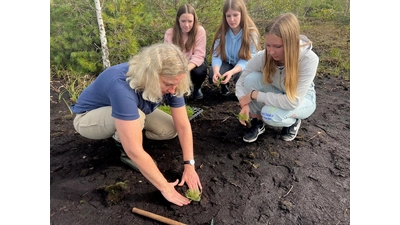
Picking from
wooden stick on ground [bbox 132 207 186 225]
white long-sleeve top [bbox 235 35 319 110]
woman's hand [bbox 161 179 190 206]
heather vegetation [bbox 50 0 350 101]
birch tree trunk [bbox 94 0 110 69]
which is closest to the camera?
wooden stick on ground [bbox 132 207 186 225]

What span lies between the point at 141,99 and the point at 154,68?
342 mm

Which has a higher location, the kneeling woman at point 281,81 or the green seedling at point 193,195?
the kneeling woman at point 281,81

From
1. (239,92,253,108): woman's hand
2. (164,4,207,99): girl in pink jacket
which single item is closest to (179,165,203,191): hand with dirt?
(239,92,253,108): woman's hand

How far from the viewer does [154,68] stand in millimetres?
1670

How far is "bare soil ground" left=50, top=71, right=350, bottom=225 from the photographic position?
6.35 feet

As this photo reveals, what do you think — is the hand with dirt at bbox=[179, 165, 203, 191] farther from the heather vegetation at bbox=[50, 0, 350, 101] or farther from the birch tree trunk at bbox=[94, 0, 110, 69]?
the birch tree trunk at bbox=[94, 0, 110, 69]

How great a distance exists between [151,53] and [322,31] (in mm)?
5167

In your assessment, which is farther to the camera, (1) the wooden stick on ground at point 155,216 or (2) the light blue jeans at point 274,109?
(2) the light blue jeans at point 274,109

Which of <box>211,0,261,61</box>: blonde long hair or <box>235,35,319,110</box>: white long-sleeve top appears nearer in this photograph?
<box>235,35,319,110</box>: white long-sleeve top

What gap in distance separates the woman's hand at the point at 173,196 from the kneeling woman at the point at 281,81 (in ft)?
2.97

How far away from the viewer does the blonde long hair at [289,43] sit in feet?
6.57

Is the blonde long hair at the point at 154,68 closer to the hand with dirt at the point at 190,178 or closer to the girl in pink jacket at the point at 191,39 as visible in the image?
the hand with dirt at the point at 190,178

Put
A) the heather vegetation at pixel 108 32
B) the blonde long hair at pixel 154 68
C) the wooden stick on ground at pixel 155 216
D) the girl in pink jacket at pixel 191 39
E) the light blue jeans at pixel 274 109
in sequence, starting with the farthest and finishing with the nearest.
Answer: the heather vegetation at pixel 108 32
the girl in pink jacket at pixel 191 39
the light blue jeans at pixel 274 109
the wooden stick on ground at pixel 155 216
the blonde long hair at pixel 154 68

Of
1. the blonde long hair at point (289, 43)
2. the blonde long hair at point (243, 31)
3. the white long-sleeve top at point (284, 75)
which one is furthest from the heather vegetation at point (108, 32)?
the blonde long hair at point (289, 43)
